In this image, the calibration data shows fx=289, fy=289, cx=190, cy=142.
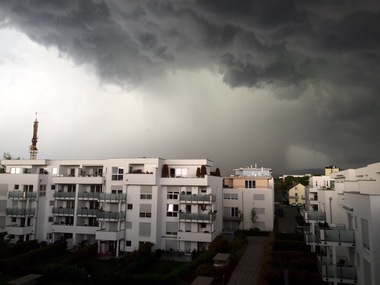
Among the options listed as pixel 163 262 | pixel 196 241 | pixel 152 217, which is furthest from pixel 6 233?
pixel 196 241

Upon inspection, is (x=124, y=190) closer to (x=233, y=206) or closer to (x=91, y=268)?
(x=91, y=268)

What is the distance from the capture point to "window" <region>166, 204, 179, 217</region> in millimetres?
38062

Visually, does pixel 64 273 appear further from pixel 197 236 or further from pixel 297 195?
pixel 297 195

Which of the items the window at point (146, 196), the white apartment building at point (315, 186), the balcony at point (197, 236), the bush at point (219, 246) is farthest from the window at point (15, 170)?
the white apartment building at point (315, 186)

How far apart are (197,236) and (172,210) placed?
15.8 feet

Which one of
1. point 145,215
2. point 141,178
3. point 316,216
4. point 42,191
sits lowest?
point 145,215

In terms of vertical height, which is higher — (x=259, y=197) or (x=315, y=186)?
(x=315, y=186)

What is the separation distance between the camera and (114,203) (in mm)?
38531

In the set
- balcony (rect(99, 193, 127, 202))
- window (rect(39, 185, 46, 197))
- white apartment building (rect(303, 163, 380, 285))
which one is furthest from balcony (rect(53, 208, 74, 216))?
white apartment building (rect(303, 163, 380, 285))

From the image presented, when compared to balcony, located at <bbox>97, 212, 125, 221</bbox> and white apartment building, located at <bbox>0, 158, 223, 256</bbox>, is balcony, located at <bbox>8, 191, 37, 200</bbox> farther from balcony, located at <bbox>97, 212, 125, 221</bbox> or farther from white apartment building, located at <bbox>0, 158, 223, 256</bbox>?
balcony, located at <bbox>97, 212, 125, 221</bbox>

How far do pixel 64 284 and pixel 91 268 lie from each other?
4.40 metres

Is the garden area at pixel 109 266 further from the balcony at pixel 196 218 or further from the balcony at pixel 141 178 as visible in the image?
the balcony at pixel 141 178

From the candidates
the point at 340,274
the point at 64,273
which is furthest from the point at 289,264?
the point at 64,273

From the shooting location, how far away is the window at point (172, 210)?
125 ft
